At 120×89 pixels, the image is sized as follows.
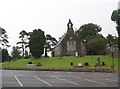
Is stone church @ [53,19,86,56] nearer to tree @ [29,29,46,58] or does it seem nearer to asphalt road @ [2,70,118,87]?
tree @ [29,29,46,58]

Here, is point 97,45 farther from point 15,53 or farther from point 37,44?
point 15,53

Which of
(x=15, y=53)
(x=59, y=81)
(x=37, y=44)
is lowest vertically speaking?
(x=59, y=81)

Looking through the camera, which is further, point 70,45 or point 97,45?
point 70,45

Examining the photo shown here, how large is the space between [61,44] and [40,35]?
1558 cm

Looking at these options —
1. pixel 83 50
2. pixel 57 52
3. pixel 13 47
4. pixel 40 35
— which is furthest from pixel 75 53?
pixel 13 47

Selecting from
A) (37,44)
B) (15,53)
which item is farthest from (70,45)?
(15,53)

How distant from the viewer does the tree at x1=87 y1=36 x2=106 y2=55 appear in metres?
97.6

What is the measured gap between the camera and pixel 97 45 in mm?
98312

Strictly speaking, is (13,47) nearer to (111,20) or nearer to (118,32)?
(111,20)

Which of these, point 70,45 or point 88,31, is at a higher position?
point 88,31

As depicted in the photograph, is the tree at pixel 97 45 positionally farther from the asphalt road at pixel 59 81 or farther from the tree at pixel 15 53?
the asphalt road at pixel 59 81

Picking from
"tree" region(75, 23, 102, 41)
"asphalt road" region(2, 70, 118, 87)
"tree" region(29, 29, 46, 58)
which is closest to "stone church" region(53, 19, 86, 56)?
"tree" region(75, 23, 102, 41)

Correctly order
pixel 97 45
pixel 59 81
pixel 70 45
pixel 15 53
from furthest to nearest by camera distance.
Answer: pixel 15 53, pixel 70 45, pixel 97 45, pixel 59 81

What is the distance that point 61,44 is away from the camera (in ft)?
361
